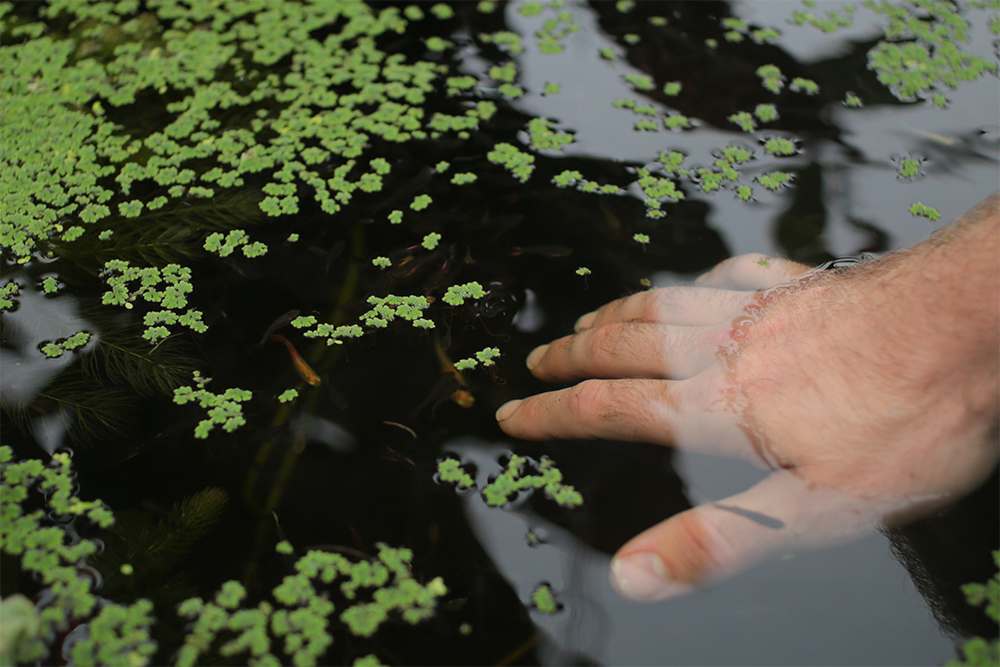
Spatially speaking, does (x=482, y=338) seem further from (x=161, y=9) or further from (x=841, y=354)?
(x=161, y=9)

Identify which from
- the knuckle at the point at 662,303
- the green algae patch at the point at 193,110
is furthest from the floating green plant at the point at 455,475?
the green algae patch at the point at 193,110

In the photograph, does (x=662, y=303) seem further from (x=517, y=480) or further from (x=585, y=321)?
(x=517, y=480)

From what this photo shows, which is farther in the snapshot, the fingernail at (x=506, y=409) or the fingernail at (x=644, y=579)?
the fingernail at (x=506, y=409)

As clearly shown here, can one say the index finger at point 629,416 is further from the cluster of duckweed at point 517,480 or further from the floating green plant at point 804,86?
the floating green plant at point 804,86

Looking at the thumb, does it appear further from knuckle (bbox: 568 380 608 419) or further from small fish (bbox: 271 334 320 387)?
small fish (bbox: 271 334 320 387)

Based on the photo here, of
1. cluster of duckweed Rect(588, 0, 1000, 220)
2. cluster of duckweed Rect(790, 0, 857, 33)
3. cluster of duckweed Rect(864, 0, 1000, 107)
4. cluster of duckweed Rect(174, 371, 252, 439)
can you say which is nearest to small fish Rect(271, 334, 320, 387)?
cluster of duckweed Rect(174, 371, 252, 439)

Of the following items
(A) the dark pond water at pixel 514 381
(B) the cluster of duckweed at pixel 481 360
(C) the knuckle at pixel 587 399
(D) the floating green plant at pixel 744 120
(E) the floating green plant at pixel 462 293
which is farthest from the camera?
(D) the floating green plant at pixel 744 120

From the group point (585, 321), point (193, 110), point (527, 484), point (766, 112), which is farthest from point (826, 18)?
point (193, 110)
